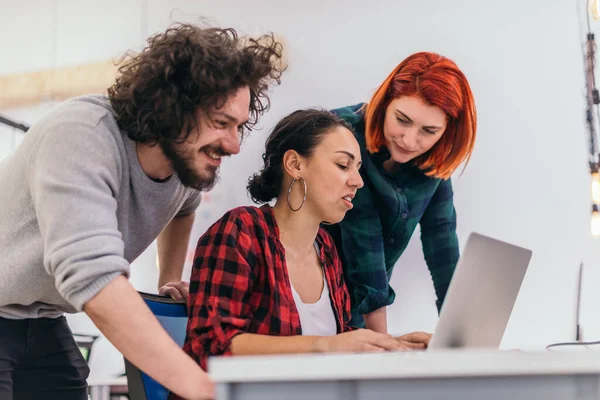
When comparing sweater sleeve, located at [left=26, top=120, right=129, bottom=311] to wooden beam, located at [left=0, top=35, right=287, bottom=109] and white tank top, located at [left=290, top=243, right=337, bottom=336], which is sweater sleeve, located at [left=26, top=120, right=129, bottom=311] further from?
wooden beam, located at [left=0, top=35, right=287, bottom=109]

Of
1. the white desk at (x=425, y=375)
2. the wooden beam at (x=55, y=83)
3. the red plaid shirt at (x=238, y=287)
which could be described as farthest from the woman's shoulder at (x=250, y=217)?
the wooden beam at (x=55, y=83)

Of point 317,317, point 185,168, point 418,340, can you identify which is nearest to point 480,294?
point 418,340

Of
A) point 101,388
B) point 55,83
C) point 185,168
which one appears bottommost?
point 101,388

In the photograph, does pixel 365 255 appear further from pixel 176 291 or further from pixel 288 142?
pixel 176 291

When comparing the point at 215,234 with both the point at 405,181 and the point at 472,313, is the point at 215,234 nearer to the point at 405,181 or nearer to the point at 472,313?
the point at 472,313

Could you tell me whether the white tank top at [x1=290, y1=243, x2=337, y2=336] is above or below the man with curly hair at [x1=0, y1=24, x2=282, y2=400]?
below

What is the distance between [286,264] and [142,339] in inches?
21.4

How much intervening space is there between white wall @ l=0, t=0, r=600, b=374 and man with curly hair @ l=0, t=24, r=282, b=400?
4.69 feet

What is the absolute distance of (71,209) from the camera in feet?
3.63

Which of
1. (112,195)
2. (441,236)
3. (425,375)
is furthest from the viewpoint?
(441,236)

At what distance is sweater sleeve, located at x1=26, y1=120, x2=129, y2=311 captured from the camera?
107cm

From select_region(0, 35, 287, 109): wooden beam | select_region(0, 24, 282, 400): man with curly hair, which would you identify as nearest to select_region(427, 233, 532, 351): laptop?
select_region(0, 24, 282, 400): man with curly hair

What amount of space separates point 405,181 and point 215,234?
0.82 m

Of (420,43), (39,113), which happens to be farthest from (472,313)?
(39,113)
